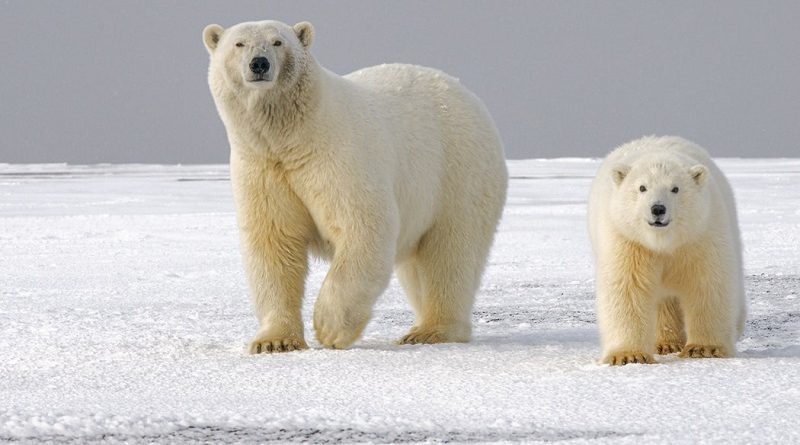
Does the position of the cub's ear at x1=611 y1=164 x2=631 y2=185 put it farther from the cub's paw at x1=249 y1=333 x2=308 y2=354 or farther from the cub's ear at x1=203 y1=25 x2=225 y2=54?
the cub's ear at x1=203 y1=25 x2=225 y2=54

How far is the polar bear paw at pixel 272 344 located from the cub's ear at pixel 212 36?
4.40ft

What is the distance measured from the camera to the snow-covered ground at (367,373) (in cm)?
336

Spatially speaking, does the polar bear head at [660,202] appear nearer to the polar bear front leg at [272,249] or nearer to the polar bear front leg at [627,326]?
the polar bear front leg at [627,326]

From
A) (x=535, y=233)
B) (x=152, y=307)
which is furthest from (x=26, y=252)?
(x=535, y=233)

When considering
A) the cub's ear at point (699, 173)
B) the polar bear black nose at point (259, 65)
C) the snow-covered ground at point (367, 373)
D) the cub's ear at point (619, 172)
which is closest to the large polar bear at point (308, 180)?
the polar bear black nose at point (259, 65)

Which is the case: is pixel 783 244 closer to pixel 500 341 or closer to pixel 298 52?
pixel 500 341

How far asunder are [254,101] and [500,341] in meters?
1.72

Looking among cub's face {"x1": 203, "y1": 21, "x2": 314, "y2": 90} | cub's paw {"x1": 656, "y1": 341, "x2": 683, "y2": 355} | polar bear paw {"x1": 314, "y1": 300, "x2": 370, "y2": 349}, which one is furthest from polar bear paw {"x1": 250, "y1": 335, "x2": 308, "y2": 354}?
cub's paw {"x1": 656, "y1": 341, "x2": 683, "y2": 355}

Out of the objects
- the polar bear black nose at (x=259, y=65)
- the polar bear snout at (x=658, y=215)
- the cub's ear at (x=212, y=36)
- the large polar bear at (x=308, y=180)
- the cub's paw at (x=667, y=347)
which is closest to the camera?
the polar bear snout at (x=658, y=215)

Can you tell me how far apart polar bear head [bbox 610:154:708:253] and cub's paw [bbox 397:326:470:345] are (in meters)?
1.23

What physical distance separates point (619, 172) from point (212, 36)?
1.96 m

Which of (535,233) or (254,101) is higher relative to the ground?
(254,101)

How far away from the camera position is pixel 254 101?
4.88 meters

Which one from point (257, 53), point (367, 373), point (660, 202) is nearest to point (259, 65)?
point (257, 53)
